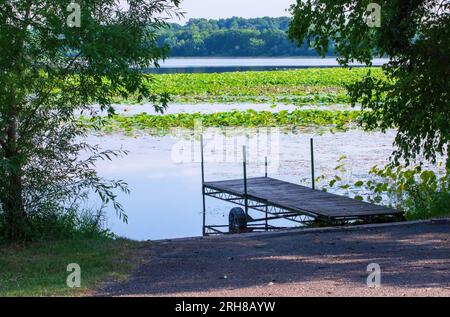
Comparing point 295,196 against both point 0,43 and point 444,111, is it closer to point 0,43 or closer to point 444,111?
point 444,111

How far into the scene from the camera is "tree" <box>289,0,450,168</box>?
47.8 ft

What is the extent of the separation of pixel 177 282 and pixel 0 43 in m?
3.91

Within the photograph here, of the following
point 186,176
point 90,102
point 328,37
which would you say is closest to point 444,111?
point 328,37

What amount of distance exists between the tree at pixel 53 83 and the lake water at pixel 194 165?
21.0 feet

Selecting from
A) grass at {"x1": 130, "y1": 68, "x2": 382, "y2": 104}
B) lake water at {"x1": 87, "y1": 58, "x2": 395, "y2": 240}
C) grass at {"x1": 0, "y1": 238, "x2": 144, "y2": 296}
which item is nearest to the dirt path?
grass at {"x1": 0, "y1": 238, "x2": 144, "y2": 296}

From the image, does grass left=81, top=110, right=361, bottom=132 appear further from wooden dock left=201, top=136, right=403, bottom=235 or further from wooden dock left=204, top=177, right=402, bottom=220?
wooden dock left=204, top=177, right=402, bottom=220

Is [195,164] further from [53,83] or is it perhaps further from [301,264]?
[301,264]

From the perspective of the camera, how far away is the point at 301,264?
10.7 metres

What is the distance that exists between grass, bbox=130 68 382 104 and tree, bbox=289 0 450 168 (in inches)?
1020

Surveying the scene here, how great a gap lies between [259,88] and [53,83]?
4236 centimetres

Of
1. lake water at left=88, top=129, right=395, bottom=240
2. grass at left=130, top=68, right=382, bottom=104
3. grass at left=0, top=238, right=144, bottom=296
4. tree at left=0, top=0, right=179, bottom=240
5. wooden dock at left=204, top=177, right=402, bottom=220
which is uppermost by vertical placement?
tree at left=0, top=0, right=179, bottom=240

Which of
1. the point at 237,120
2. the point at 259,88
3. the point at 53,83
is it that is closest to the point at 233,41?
the point at 259,88

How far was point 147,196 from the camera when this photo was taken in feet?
77.3

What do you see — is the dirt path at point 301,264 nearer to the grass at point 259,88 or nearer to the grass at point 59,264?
the grass at point 59,264
